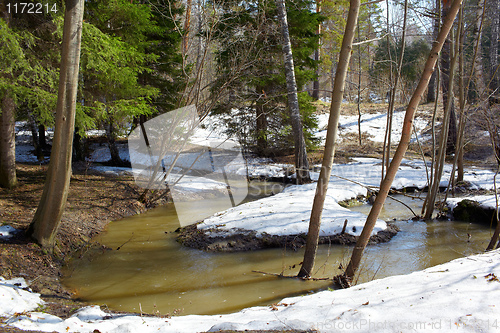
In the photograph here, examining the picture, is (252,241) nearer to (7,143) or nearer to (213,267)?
(213,267)

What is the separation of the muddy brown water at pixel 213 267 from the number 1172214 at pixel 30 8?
5241 millimetres

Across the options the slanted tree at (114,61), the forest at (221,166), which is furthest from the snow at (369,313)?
the slanted tree at (114,61)

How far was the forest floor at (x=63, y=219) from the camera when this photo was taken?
180 inches

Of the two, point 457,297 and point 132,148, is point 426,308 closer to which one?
point 457,297

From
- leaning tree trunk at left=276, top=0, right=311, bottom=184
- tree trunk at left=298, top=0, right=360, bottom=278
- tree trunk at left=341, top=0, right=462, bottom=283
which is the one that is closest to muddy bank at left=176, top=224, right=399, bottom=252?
tree trunk at left=298, top=0, right=360, bottom=278

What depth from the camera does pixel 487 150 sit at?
14695 millimetres

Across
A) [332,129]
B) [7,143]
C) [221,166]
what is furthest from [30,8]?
[221,166]

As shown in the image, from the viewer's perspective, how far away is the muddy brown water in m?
4.46

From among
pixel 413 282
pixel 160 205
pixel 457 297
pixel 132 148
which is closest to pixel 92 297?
pixel 413 282

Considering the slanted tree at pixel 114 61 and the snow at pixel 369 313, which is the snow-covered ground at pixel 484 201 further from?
the slanted tree at pixel 114 61

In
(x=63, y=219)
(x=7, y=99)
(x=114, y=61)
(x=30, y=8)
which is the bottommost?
(x=63, y=219)

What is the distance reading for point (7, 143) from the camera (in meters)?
7.59

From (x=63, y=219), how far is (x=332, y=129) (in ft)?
18.7

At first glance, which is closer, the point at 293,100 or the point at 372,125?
the point at 293,100
